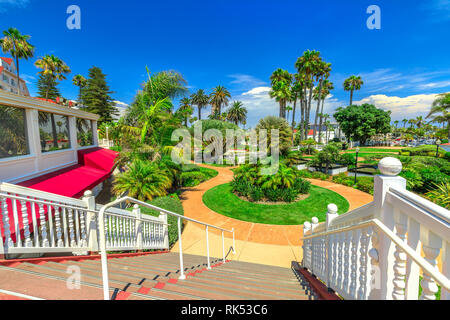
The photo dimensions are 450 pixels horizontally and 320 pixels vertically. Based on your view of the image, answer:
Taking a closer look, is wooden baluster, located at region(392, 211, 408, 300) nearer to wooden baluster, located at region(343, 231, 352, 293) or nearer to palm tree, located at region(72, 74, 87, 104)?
wooden baluster, located at region(343, 231, 352, 293)

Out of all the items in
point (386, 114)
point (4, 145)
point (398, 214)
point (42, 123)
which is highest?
point (386, 114)

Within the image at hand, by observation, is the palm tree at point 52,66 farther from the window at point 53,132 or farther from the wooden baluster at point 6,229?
the wooden baluster at point 6,229

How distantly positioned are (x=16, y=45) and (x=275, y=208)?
39379 millimetres

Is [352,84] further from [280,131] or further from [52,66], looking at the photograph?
[52,66]

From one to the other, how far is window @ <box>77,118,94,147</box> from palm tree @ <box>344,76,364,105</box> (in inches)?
2554

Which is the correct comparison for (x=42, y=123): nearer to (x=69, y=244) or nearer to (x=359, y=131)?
(x=69, y=244)

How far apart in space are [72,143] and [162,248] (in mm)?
7144

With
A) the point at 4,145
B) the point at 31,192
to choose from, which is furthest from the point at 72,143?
the point at 31,192

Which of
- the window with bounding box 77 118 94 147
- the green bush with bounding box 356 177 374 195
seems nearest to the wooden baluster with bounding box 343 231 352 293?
the window with bounding box 77 118 94 147

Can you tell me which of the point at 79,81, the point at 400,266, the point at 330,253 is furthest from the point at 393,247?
the point at 79,81

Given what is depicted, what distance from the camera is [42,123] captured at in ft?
25.5

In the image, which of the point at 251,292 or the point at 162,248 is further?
the point at 162,248
